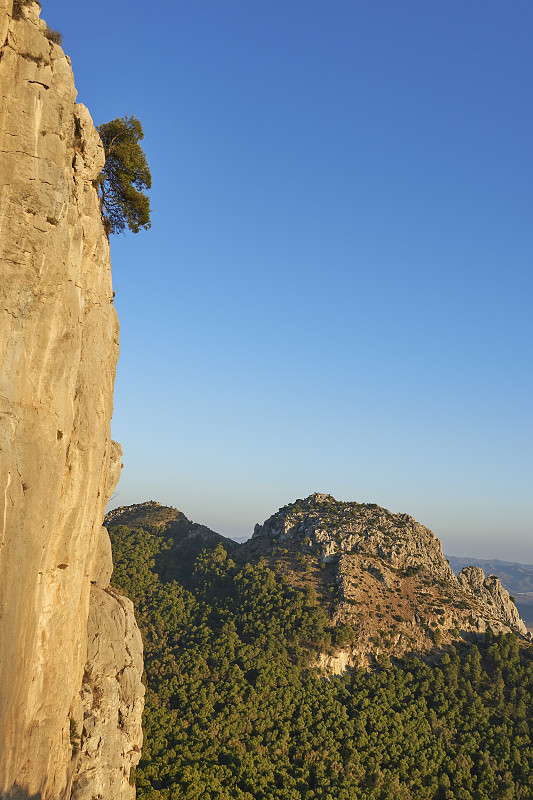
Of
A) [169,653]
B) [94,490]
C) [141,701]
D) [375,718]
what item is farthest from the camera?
[169,653]

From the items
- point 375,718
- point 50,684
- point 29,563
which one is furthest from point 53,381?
point 375,718

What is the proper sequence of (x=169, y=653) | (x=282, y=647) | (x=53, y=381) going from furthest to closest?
(x=282, y=647) → (x=169, y=653) → (x=53, y=381)

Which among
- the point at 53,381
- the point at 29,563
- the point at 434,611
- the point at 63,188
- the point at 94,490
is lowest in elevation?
the point at 434,611

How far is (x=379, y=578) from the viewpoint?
340 ft

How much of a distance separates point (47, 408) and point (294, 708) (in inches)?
2597

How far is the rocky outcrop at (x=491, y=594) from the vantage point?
114856mm

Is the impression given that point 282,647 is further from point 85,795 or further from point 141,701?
point 85,795

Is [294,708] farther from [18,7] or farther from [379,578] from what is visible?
[18,7]

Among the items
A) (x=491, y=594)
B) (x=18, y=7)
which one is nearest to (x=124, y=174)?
(x=18, y=7)

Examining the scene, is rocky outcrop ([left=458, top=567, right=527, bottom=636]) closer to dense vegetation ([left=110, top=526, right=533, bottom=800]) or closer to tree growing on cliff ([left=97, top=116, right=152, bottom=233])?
dense vegetation ([left=110, top=526, right=533, bottom=800])

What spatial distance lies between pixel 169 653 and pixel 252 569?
27470 mm

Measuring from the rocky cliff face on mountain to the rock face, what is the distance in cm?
6967

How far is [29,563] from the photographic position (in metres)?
22.1

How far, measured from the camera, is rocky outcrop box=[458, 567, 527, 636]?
11486 cm
